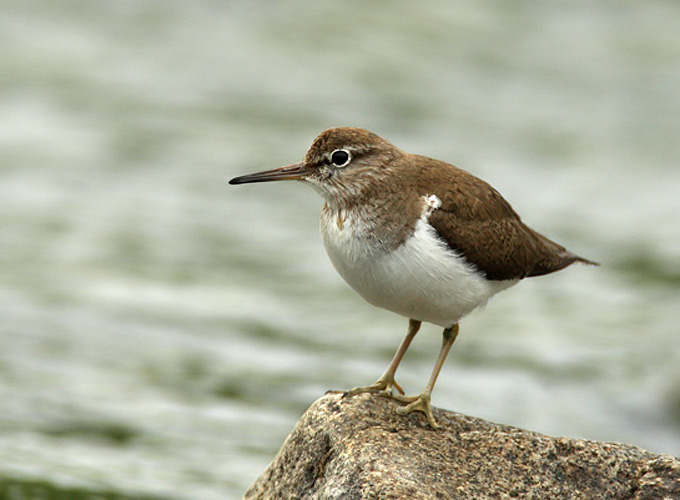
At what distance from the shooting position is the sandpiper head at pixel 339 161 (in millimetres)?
7262

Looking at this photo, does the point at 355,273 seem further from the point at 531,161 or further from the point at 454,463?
the point at 531,161

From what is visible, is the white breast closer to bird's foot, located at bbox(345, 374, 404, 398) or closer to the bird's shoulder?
the bird's shoulder

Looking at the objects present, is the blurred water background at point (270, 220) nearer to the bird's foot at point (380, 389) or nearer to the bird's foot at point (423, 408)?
the bird's foot at point (380, 389)

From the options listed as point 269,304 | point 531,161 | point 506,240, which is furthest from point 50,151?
point 506,240

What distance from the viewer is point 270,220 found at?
18750 mm

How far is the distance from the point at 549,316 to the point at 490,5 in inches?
538

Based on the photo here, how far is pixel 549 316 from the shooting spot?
15867mm

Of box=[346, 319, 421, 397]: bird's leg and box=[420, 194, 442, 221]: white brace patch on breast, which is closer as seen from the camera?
box=[420, 194, 442, 221]: white brace patch on breast

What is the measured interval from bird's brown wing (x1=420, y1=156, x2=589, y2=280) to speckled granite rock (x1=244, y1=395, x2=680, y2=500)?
3.99ft

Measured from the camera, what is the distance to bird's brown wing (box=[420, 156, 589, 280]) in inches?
278

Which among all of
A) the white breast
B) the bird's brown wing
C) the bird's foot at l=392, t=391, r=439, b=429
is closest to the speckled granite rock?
the bird's foot at l=392, t=391, r=439, b=429

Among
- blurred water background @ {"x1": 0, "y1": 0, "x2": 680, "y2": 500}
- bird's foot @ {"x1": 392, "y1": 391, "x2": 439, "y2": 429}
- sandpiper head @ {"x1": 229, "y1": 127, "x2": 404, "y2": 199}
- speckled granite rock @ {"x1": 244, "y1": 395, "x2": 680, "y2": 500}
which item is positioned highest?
blurred water background @ {"x1": 0, "y1": 0, "x2": 680, "y2": 500}

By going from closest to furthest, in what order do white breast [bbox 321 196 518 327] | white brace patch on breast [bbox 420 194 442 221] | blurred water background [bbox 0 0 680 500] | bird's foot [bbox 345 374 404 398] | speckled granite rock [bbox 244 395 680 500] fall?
1. speckled granite rock [bbox 244 395 680 500]
2. white breast [bbox 321 196 518 327]
3. white brace patch on breast [bbox 420 194 442 221]
4. bird's foot [bbox 345 374 404 398]
5. blurred water background [bbox 0 0 680 500]

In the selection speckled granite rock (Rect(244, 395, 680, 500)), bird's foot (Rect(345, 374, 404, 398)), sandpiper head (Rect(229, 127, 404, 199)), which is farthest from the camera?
bird's foot (Rect(345, 374, 404, 398))
